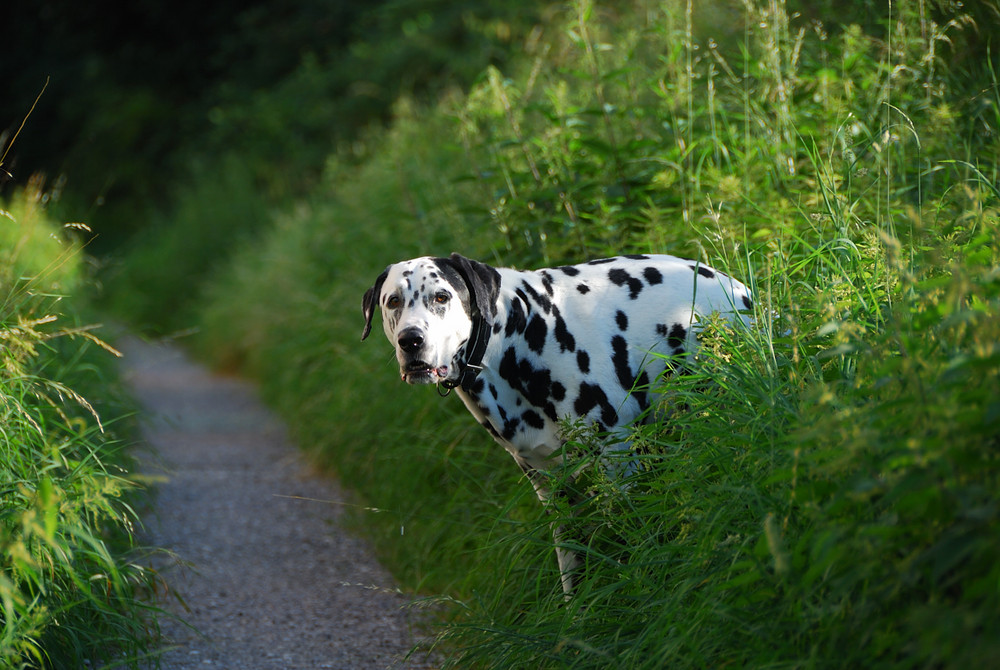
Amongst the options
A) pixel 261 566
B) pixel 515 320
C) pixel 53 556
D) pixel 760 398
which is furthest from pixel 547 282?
pixel 261 566

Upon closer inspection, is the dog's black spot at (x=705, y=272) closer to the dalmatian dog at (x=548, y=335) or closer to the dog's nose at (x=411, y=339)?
the dalmatian dog at (x=548, y=335)

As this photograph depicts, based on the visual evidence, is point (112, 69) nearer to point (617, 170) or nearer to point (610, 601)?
point (617, 170)

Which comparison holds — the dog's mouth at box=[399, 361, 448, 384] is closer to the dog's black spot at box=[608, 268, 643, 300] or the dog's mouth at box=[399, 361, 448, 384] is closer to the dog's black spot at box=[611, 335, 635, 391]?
the dog's black spot at box=[611, 335, 635, 391]

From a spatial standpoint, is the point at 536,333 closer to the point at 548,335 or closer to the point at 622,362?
the point at 548,335

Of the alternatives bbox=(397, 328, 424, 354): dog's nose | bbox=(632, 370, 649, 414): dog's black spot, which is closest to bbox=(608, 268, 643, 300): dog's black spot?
bbox=(632, 370, 649, 414): dog's black spot

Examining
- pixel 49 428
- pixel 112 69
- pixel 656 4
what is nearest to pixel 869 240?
A: pixel 49 428

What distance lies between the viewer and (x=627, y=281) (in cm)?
345

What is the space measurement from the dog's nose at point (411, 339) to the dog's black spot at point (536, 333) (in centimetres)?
48

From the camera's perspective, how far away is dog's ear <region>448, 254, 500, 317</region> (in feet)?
10.5

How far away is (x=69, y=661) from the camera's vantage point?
2.96 meters

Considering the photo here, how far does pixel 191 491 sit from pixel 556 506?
3.89m

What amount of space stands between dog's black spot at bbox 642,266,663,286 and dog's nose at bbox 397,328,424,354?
954 mm

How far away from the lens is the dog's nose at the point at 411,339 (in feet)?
9.86

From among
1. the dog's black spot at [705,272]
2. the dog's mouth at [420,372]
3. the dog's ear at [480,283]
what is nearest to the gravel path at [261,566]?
the dog's mouth at [420,372]
